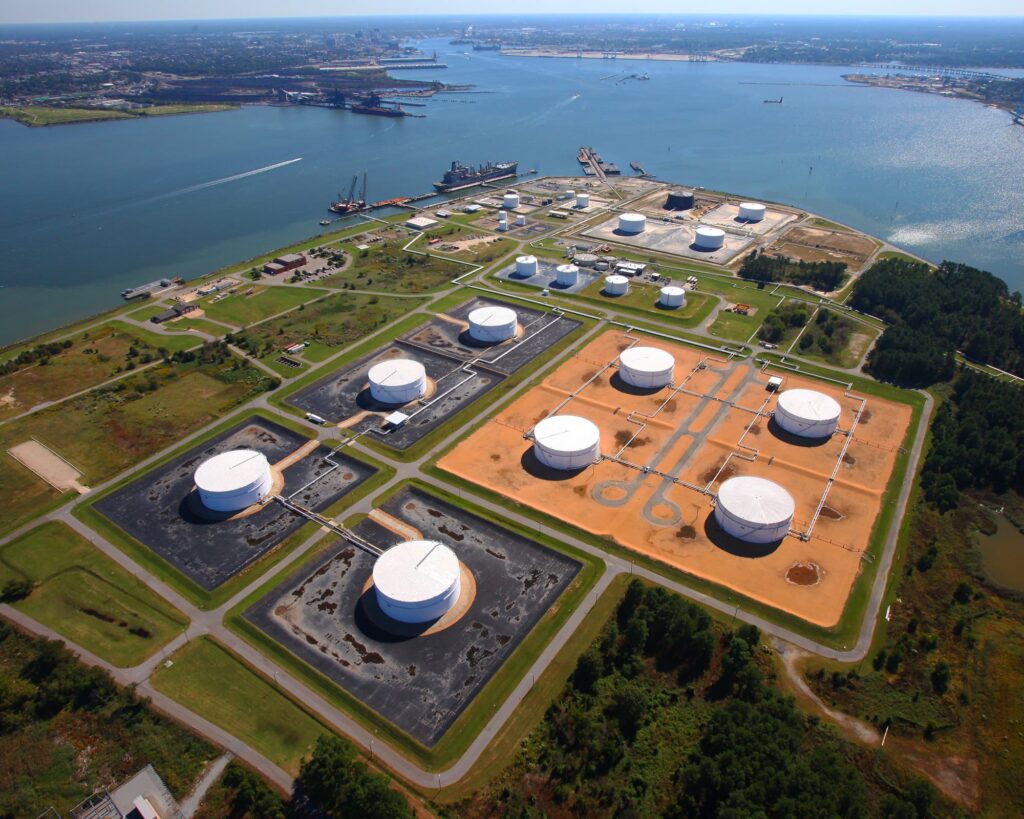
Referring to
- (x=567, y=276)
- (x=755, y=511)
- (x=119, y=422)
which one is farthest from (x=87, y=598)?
(x=567, y=276)

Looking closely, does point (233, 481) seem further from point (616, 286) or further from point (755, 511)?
point (616, 286)

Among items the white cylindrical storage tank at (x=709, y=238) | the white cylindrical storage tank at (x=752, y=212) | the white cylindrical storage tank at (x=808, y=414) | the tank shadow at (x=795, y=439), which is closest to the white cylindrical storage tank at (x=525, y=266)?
the white cylindrical storage tank at (x=709, y=238)

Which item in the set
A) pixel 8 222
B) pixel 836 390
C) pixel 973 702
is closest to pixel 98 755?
pixel 973 702

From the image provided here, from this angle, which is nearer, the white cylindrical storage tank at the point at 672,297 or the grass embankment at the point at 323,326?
the grass embankment at the point at 323,326

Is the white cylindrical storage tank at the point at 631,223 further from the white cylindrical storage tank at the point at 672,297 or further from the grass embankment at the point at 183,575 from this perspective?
the grass embankment at the point at 183,575

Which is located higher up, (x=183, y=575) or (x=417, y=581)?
(x=417, y=581)

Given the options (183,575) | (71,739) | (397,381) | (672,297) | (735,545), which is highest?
(672,297)
